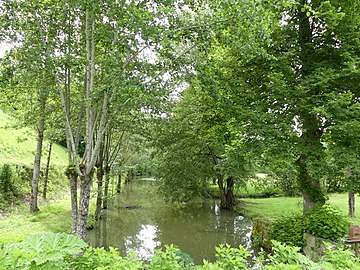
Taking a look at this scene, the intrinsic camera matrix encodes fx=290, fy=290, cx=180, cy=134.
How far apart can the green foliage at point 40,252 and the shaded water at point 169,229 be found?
22.0 ft

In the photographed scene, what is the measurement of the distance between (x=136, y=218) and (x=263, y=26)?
11873 millimetres

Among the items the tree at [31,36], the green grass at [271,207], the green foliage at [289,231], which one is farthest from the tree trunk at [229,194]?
the tree at [31,36]

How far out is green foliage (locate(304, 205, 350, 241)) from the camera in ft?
24.3

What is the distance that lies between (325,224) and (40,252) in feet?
24.1

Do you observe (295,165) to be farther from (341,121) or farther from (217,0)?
(217,0)

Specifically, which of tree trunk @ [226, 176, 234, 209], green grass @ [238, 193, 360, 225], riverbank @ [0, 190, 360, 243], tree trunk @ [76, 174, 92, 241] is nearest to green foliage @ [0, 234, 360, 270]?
tree trunk @ [76, 174, 92, 241]

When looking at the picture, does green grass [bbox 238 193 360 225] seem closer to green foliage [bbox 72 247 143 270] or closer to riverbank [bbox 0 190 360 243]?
riverbank [bbox 0 190 360 243]

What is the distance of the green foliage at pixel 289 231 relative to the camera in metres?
8.03

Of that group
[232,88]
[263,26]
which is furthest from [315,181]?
[263,26]

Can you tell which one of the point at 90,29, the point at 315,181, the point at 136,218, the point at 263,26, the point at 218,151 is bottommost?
the point at 136,218

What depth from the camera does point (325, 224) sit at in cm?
758

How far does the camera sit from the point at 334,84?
8.02 metres

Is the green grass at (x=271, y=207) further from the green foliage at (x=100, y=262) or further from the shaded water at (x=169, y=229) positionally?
the green foliage at (x=100, y=262)

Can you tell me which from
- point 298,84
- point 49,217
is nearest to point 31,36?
point 298,84
